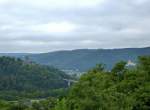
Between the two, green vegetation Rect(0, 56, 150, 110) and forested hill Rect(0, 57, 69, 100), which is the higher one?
green vegetation Rect(0, 56, 150, 110)

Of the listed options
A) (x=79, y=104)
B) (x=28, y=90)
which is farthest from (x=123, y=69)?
(x=28, y=90)

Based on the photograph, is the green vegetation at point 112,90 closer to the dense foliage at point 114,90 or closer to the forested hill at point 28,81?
the dense foliage at point 114,90

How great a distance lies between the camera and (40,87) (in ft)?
593

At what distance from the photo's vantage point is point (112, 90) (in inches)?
1614

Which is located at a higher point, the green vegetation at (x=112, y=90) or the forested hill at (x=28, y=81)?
the green vegetation at (x=112, y=90)

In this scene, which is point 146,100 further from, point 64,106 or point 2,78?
point 2,78

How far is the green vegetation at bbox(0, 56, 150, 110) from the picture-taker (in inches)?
1194

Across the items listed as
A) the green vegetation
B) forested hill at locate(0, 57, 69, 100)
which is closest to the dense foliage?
the green vegetation

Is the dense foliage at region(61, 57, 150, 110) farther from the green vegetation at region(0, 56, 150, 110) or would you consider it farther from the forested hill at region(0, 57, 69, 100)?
the forested hill at region(0, 57, 69, 100)

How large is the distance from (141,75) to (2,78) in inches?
5325

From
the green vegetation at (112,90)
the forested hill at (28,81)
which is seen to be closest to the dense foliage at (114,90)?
the green vegetation at (112,90)

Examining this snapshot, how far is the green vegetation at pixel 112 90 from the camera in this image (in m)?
30.3

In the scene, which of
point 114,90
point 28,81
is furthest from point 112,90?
point 28,81

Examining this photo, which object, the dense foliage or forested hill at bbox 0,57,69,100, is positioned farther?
forested hill at bbox 0,57,69,100
